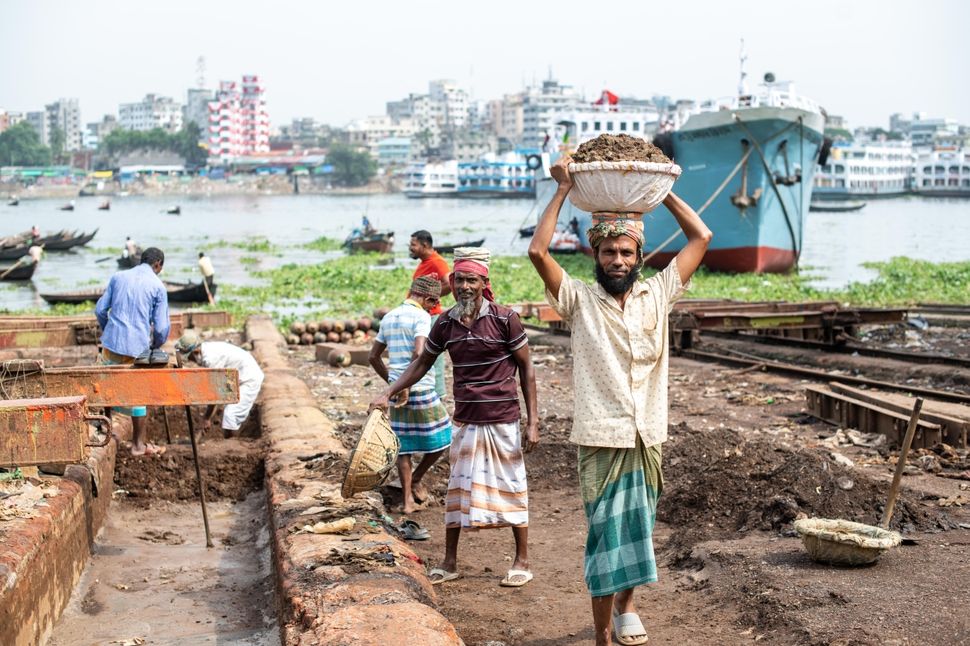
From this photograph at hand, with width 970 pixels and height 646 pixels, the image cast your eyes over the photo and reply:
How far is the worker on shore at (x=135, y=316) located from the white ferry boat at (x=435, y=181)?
130 m

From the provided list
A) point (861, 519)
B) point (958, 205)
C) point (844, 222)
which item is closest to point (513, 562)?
point (861, 519)

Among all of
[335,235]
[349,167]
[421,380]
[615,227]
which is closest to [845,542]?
[615,227]

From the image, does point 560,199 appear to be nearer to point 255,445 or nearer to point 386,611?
point 386,611

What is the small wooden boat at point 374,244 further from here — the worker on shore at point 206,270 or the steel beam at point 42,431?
the steel beam at point 42,431

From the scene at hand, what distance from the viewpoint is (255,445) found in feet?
29.7

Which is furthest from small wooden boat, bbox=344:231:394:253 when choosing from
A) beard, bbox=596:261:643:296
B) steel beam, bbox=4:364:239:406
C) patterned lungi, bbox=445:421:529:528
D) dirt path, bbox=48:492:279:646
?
beard, bbox=596:261:643:296

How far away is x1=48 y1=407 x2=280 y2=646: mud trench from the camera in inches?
232

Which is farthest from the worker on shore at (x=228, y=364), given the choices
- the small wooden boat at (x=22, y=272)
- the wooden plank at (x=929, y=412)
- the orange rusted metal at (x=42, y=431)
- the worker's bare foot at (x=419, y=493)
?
the small wooden boat at (x=22, y=272)

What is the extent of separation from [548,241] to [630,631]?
65.2 inches

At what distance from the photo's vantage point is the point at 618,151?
4621mm

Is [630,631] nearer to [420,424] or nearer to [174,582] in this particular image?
[420,424]

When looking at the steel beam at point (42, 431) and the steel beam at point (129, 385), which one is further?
the steel beam at point (129, 385)

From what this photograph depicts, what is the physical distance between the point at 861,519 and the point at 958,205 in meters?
121

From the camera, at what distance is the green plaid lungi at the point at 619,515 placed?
4.42m
